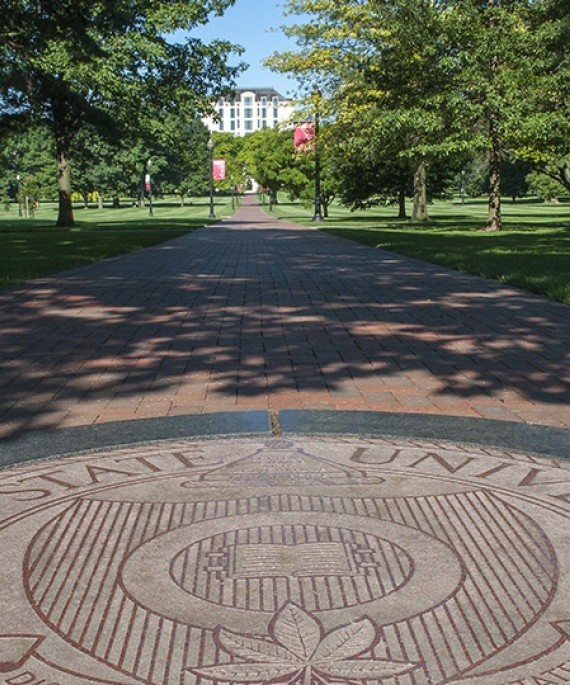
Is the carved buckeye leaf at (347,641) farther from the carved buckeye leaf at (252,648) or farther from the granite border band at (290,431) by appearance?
the granite border band at (290,431)

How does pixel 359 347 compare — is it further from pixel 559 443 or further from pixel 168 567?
pixel 168 567

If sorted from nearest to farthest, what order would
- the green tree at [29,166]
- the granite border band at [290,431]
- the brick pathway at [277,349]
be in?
the granite border band at [290,431]
the brick pathway at [277,349]
the green tree at [29,166]

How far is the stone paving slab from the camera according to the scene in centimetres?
222

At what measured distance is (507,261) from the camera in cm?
1548

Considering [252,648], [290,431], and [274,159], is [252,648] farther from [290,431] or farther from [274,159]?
[274,159]

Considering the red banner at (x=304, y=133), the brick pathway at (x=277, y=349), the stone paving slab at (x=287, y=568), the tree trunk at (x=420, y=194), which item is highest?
the red banner at (x=304, y=133)

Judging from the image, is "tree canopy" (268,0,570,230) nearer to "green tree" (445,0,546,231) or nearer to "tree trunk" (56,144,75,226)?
"green tree" (445,0,546,231)

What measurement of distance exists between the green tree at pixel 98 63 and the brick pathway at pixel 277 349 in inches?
521

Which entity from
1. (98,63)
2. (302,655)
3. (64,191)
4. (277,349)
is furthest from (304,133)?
(302,655)

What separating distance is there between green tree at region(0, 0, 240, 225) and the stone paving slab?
22.2 m

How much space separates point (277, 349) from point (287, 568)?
14.6 feet

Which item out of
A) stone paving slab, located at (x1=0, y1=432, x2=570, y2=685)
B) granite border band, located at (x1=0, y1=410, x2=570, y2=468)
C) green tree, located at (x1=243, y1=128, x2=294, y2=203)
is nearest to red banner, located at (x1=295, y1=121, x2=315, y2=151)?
green tree, located at (x1=243, y1=128, x2=294, y2=203)

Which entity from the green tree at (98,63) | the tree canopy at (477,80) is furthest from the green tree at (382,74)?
the green tree at (98,63)

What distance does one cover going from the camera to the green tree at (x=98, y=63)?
2414cm
